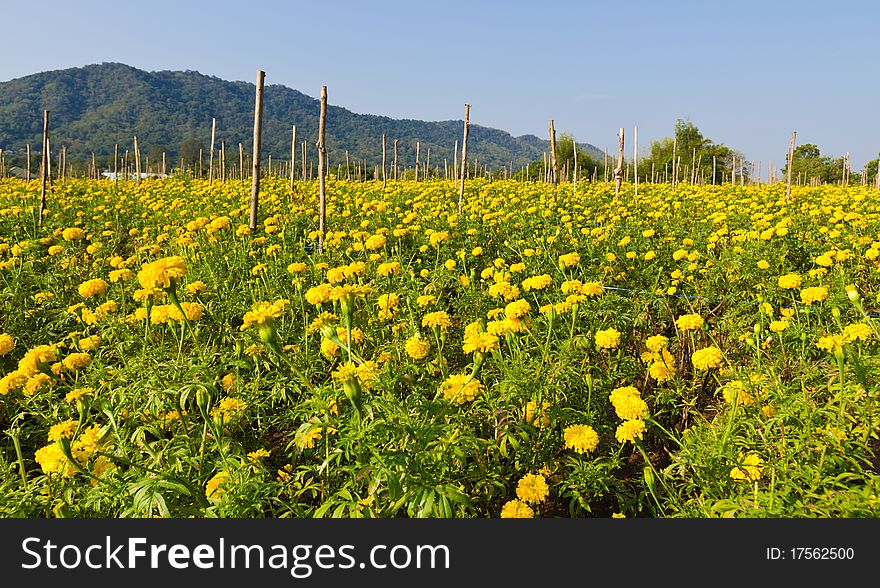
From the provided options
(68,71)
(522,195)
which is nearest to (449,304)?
(522,195)

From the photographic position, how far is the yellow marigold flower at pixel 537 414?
→ 2309 mm

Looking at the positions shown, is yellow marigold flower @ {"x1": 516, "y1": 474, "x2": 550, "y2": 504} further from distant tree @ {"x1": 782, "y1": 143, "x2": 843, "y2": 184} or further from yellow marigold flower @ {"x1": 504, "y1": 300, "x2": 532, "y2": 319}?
distant tree @ {"x1": 782, "y1": 143, "x2": 843, "y2": 184}

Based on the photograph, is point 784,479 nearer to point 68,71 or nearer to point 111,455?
point 111,455

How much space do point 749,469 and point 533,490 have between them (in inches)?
30.9

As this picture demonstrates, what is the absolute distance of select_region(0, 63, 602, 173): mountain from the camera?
108250 millimetres

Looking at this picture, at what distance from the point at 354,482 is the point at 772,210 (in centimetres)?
835

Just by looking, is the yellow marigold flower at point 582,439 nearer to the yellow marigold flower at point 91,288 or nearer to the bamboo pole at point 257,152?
the yellow marigold flower at point 91,288

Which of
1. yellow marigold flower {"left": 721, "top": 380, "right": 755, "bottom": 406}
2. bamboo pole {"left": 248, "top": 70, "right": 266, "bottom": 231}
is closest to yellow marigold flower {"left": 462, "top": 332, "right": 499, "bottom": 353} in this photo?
yellow marigold flower {"left": 721, "top": 380, "right": 755, "bottom": 406}

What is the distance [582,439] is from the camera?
2168mm

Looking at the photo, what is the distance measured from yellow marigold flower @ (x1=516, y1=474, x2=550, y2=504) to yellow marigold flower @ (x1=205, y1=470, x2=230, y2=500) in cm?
112

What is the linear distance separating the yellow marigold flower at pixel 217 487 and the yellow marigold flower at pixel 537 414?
4.21 ft

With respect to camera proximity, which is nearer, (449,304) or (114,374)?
(114,374)

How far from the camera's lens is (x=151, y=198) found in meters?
9.72

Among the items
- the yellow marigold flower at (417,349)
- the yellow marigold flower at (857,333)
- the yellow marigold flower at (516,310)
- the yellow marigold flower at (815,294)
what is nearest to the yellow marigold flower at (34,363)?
the yellow marigold flower at (417,349)
